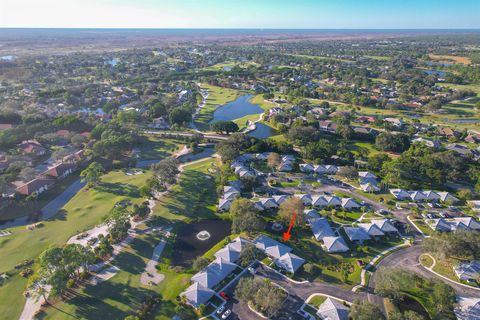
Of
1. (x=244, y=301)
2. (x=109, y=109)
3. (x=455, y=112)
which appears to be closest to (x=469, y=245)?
(x=244, y=301)

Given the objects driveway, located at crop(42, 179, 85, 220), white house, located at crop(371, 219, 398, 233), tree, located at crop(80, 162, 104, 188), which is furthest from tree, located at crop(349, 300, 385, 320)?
tree, located at crop(80, 162, 104, 188)

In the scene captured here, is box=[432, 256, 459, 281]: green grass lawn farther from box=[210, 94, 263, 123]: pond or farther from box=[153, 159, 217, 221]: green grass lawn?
box=[210, 94, 263, 123]: pond

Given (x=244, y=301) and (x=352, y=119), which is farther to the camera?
(x=352, y=119)

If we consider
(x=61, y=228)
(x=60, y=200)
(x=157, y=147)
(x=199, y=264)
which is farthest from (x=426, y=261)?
(x=157, y=147)

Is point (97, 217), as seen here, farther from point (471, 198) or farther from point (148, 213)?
point (471, 198)

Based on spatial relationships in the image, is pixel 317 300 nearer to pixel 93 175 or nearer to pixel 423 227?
pixel 423 227

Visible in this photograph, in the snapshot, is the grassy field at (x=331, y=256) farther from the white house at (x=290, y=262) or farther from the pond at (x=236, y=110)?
the pond at (x=236, y=110)
